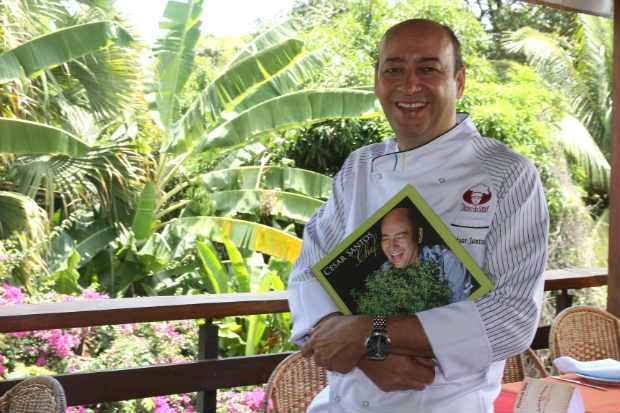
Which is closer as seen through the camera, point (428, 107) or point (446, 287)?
point (446, 287)

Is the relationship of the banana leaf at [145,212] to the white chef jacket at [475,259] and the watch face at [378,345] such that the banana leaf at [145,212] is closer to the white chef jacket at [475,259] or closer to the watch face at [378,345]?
the white chef jacket at [475,259]

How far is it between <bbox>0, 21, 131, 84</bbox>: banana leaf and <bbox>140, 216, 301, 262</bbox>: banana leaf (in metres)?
2.28

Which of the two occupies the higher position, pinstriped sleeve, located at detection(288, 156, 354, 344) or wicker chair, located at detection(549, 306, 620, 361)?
pinstriped sleeve, located at detection(288, 156, 354, 344)

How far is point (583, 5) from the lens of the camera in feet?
12.7

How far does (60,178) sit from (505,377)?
7487 mm

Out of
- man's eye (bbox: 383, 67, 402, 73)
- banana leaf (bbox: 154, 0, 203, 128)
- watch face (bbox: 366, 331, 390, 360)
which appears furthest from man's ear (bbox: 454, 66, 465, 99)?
banana leaf (bbox: 154, 0, 203, 128)

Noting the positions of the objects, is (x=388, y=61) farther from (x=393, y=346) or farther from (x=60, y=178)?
(x=60, y=178)

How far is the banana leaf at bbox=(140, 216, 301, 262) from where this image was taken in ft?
28.3

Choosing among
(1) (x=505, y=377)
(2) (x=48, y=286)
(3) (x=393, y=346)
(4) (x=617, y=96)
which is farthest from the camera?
(2) (x=48, y=286)

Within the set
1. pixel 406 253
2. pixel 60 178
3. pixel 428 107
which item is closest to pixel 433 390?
pixel 406 253

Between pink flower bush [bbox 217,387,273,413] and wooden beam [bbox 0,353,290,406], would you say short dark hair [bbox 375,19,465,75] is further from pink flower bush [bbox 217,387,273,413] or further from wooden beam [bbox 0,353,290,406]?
Answer: pink flower bush [bbox 217,387,273,413]

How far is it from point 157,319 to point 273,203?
6.75 meters

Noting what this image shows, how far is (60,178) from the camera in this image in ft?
30.8

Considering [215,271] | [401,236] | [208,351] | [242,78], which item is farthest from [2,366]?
[401,236]
